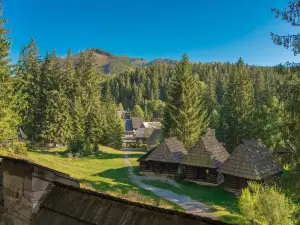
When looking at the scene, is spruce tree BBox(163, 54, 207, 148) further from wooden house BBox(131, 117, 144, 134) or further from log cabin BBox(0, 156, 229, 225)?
wooden house BBox(131, 117, 144, 134)

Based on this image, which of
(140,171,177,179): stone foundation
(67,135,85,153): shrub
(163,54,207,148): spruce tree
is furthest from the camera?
(67,135,85,153): shrub

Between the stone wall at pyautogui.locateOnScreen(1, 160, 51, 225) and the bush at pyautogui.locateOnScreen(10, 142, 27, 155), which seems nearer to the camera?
the stone wall at pyautogui.locateOnScreen(1, 160, 51, 225)

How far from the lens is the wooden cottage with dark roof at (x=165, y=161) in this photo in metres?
34.3

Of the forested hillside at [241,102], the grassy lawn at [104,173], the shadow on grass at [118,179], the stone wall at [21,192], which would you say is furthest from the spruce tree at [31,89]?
the stone wall at [21,192]

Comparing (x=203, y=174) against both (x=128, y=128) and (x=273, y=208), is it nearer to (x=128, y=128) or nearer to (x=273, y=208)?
(x=273, y=208)

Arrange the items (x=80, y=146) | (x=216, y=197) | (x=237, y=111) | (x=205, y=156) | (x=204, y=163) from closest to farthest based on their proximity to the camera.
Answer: (x=216, y=197) < (x=204, y=163) < (x=205, y=156) < (x=80, y=146) < (x=237, y=111)

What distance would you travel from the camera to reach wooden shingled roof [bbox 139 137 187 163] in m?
34.5

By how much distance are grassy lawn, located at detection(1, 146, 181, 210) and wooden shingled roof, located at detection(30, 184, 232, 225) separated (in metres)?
16.6

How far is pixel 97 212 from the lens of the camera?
3.49 m

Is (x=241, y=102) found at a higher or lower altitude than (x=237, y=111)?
higher

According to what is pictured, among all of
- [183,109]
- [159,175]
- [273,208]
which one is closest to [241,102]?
[183,109]

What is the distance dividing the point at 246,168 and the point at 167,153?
430 inches

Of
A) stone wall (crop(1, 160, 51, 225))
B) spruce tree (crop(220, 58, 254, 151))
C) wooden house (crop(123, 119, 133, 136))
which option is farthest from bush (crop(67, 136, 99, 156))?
wooden house (crop(123, 119, 133, 136))

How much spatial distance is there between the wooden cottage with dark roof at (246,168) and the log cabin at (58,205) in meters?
24.9
